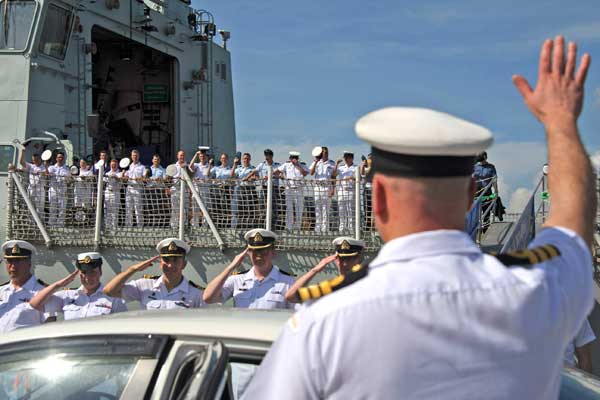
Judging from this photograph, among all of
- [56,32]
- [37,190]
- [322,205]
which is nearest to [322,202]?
[322,205]

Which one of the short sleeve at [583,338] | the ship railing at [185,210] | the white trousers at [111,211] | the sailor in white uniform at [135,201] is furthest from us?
the white trousers at [111,211]

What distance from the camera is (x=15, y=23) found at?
1477 cm

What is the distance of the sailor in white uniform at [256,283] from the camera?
21.2 feet

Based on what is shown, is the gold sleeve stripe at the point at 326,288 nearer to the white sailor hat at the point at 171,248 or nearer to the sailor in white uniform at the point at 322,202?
the white sailor hat at the point at 171,248

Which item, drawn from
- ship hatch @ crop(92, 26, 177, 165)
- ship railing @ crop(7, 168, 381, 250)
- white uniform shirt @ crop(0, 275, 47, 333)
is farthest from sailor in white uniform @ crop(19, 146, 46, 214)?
ship hatch @ crop(92, 26, 177, 165)

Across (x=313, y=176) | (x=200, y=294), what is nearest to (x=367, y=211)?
(x=313, y=176)

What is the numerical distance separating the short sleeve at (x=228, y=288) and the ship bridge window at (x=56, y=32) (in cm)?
976

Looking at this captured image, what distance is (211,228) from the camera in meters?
11.0

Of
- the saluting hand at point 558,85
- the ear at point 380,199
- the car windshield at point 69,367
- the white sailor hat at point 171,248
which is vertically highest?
the saluting hand at point 558,85

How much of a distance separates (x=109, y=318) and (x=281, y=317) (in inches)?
22.4

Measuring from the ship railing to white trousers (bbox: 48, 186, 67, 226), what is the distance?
0.01m

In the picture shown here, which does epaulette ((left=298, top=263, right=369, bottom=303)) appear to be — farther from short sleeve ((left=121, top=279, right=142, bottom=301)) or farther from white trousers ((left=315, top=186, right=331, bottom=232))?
white trousers ((left=315, top=186, right=331, bottom=232))

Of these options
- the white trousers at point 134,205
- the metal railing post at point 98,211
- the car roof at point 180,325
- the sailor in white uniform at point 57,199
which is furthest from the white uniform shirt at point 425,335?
the sailor in white uniform at point 57,199

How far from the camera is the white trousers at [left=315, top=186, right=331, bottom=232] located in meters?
10.9
